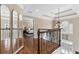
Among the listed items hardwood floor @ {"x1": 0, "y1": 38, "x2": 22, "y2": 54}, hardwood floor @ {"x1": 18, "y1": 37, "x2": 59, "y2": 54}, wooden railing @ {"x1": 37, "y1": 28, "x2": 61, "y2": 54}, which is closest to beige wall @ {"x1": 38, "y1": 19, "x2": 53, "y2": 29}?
wooden railing @ {"x1": 37, "y1": 28, "x2": 61, "y2": 54}

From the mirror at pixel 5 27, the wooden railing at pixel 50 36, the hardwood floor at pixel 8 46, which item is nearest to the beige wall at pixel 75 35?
the wooden railing at pixel 50 36

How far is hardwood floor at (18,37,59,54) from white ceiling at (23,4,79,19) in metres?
0.34

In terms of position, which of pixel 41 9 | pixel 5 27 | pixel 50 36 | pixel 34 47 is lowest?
pixel 34 47

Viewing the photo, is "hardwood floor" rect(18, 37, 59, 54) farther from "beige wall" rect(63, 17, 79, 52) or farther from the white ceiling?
the white ceiling

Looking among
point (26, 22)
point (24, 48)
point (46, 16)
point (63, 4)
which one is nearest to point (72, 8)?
point (63, 4)

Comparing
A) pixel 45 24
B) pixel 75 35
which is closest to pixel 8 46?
pixel 45 24

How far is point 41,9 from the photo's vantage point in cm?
147

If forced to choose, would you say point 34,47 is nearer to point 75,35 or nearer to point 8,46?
point 8,46

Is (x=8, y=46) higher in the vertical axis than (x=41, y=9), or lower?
lower

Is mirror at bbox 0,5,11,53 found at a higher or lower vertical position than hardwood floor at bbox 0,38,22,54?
higher

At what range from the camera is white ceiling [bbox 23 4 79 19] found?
147 centimetres

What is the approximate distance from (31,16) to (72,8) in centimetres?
56

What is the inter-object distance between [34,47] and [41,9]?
0.53 metres
